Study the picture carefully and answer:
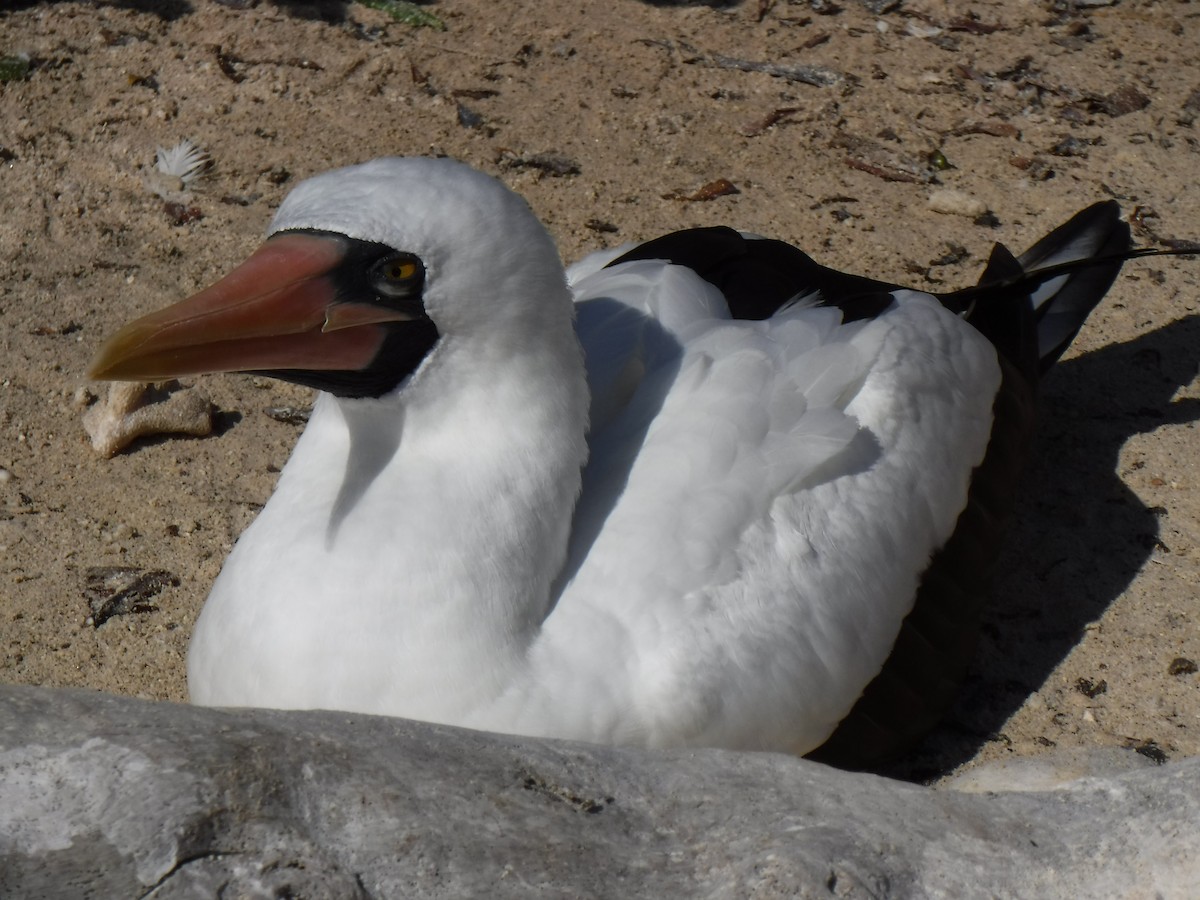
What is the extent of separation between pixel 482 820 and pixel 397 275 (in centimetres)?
119

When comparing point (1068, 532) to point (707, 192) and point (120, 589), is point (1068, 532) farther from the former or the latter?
point (120, 589)

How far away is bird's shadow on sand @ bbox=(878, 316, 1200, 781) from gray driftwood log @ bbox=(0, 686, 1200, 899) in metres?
1.35

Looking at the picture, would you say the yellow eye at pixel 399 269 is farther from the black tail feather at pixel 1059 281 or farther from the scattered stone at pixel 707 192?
the scattered stone at pixel 707 192

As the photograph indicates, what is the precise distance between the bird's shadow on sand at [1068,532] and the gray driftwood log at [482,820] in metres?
1.35

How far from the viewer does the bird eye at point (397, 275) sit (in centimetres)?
290

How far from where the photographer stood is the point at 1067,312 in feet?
16.0

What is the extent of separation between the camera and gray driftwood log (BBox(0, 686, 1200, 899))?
200cm

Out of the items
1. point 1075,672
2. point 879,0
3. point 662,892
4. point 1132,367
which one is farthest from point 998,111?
point 662,892

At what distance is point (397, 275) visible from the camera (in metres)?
2.92

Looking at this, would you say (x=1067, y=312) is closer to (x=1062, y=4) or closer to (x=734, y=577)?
(x=734, y=577)

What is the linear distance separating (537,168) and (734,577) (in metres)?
2.96

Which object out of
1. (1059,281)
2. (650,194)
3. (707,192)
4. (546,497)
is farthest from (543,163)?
(546,497)

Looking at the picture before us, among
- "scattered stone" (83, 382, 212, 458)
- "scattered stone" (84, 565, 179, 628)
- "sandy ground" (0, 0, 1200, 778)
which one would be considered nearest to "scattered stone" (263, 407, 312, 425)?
"sandy ground" (0, 0, 1200, 778)

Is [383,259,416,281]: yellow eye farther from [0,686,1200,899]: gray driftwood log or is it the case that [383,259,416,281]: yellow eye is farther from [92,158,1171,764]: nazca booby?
[0,686,1200,899]: gray driftwood log
